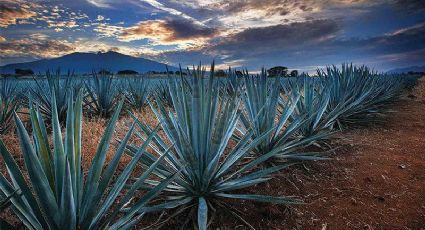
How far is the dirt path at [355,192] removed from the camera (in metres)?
2.26

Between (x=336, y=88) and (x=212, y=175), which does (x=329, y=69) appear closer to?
(x=336, y=88)

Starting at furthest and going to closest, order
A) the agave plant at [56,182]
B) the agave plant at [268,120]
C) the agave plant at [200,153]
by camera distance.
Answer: the agave plant at [268,120] → the agave plant at [200,153] → the agave plant at [56,182]

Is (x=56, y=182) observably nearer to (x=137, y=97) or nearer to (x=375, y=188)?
(x=375, y=188)

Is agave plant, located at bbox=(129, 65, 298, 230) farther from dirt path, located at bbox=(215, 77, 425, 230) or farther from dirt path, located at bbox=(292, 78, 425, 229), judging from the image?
dirt path, located at bbox=(292, 78, 425, 229)

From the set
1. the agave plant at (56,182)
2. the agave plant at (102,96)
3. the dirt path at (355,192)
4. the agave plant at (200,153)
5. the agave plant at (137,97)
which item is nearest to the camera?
the agave plant at (56,182)

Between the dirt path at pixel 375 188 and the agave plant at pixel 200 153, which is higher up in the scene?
the agave plant at pixel 200 153

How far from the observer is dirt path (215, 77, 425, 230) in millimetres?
2260

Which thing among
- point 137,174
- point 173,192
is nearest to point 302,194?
point 173,192

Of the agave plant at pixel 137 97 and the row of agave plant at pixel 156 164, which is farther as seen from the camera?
the agave plant at pixel 137 97

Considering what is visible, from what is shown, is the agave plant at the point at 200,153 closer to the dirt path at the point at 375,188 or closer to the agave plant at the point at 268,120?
the dirt path at the point at 375,188

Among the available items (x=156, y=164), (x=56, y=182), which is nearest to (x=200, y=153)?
(x=156, y=164)

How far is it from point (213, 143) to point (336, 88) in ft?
13.7

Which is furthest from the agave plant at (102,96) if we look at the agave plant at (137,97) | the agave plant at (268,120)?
the agave plant at (268,120)

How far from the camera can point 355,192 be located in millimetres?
2734
